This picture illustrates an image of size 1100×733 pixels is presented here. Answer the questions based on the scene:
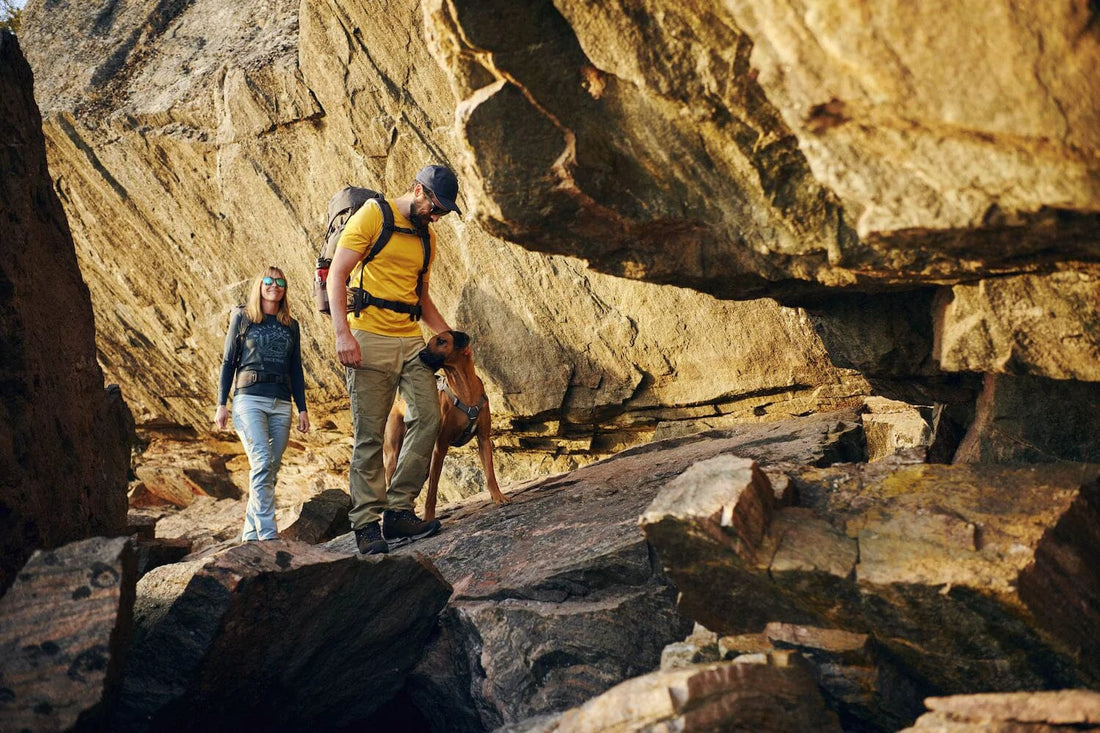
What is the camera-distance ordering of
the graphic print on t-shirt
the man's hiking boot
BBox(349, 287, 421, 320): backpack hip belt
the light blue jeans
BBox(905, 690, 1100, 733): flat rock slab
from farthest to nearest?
the graphic print on t-shirt, the light blue jeans, the man's hiking boot, BBox(349, 287, 421, 320): backpack hip belt, BBox(905, 690, 1100, 733): flat rock slab

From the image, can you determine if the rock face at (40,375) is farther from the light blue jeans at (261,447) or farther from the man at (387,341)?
the man at (387,341)

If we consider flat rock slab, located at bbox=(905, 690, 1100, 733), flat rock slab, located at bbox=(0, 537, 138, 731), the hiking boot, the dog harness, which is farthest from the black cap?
flat rock slab, located at bbox=(905, 690, 1100, 733)

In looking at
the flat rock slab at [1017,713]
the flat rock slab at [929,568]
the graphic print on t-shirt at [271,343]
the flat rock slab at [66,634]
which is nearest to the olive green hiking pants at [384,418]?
the graphic print on t-shirt at [271,343]

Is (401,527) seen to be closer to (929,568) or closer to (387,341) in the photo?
(387,341)

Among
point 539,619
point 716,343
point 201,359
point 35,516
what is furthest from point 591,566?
point 201,359

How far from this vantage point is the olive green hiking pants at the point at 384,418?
777 centimetres

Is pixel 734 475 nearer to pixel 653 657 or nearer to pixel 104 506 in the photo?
pixel 653 657

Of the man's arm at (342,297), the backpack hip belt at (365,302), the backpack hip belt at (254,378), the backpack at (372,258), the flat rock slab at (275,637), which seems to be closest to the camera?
the flat rock slab at (275,637)

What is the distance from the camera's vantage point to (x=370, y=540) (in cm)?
780

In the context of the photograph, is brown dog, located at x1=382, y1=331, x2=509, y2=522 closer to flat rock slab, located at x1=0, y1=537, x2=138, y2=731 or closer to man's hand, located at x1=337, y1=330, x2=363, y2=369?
man's hand, located at x1=337, y1=330, x2=363, y2=369

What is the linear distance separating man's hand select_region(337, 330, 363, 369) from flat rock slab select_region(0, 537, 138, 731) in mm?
2777

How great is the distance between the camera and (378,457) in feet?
25.9

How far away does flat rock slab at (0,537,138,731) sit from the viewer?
432 centimetres

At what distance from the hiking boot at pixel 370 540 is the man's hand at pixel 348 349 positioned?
55.3 inches
